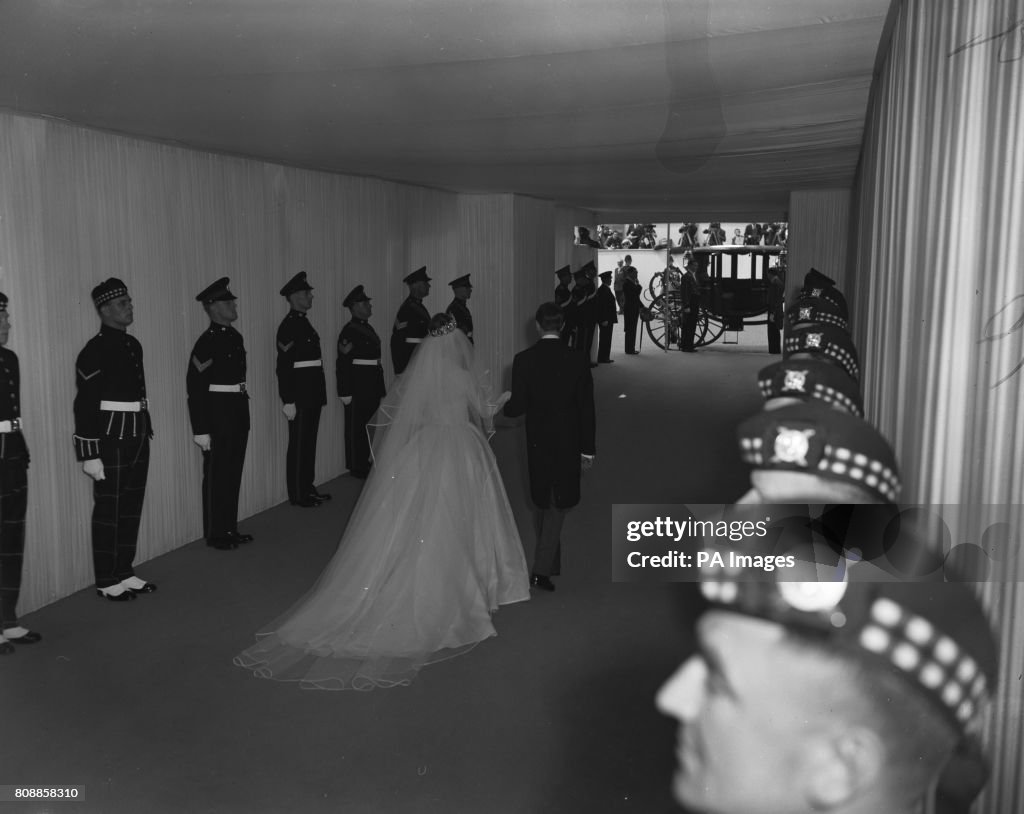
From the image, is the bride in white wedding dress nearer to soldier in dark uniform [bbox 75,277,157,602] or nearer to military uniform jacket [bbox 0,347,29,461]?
soldier in dark uniform [bbox 75,277,157,602]

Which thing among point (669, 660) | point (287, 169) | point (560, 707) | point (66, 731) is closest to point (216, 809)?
point (66, 731)

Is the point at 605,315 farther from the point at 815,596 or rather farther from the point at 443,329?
the point at 815,596

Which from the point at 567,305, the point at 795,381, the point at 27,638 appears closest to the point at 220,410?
the point at 27,638

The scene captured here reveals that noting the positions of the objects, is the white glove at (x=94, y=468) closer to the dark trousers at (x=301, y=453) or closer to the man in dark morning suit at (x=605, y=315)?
the dark trousers at (x=301, y=453)

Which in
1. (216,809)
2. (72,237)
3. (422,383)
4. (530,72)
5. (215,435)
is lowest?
(216,809)

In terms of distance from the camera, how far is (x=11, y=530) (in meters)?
5.02

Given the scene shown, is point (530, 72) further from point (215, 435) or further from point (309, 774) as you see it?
point (215, 435)

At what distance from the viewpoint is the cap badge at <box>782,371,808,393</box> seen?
295 cm

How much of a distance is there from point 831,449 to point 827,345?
288cm

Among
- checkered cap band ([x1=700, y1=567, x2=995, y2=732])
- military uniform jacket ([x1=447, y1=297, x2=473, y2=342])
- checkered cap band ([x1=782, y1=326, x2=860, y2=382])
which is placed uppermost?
military uniform jacket ([x1=447, y1=297, x2=473, y2=342])

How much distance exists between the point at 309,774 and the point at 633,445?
7138mm

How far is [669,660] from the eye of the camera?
4973 millimetres

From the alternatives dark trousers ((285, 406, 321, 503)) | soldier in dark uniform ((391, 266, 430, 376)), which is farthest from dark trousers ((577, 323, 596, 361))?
dark trousers ((285, 406, 321, 503))

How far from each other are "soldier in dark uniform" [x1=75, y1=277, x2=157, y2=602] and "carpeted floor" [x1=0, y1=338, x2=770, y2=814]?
0.91 ft
